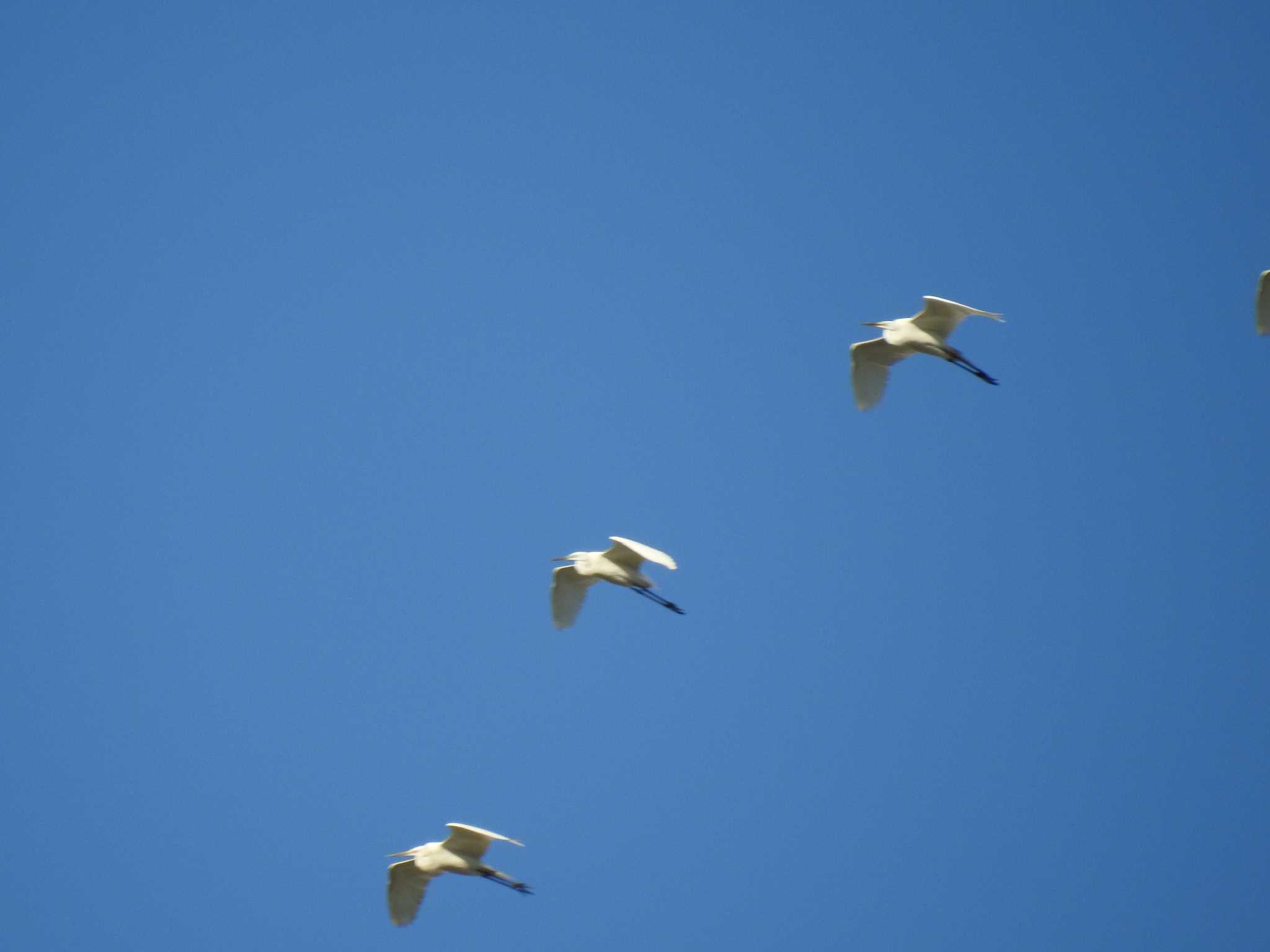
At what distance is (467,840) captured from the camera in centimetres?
1054

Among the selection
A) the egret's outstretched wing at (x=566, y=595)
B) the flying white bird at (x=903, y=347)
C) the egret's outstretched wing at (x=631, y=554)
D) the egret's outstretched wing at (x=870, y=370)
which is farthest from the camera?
the egret's outstretched wing at (x=566, y=595)

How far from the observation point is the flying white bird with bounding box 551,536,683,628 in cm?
1093

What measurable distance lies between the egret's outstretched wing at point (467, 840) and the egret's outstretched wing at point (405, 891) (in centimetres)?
42

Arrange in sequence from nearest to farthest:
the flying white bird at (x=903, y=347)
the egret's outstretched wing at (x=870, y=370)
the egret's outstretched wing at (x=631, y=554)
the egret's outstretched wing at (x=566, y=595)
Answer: the egret's outstretched wing at (x=631, y=554) < the flying white bird at (x=903, y=347) < the egret's outstretched wing at (x=870, y=370) < the egret's outstretched wing at (x=566, y=595)

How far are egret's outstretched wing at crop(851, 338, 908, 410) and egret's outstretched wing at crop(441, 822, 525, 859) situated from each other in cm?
415

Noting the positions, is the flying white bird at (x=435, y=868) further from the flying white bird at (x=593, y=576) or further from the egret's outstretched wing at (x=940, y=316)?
the egret's outstretched wing at (x=940, y=316)

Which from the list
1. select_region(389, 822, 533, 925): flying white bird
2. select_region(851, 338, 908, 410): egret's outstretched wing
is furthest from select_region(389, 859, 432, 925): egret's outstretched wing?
select_region(851, 338, 908, 410): egret's outstretched wing

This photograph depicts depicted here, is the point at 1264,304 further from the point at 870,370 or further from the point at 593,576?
the point at 593,576

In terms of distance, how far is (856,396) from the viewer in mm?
11414

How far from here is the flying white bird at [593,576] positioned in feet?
35.9

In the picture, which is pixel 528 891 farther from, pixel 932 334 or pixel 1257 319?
pixel 1257 319

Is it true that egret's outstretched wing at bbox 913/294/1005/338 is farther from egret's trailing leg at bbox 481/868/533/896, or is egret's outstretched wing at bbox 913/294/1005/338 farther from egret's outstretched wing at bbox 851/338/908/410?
egret's trailing leg at bbox 481/868/533/896

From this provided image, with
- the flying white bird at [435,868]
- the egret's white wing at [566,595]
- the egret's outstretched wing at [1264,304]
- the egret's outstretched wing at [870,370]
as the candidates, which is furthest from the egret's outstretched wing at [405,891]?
the egret's outstretched wing at [1264,304]

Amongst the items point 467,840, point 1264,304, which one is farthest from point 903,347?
point 467,840
